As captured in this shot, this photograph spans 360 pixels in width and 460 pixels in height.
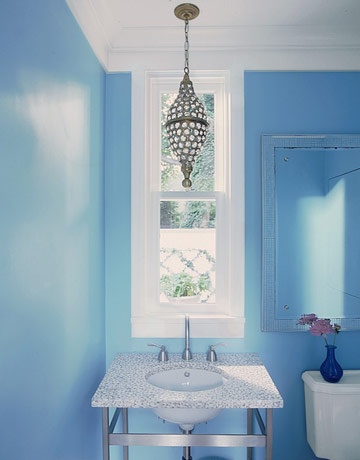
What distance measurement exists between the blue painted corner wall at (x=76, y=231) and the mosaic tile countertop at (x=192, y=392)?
10 cm

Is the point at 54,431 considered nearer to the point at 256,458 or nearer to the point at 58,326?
the point at 58,326

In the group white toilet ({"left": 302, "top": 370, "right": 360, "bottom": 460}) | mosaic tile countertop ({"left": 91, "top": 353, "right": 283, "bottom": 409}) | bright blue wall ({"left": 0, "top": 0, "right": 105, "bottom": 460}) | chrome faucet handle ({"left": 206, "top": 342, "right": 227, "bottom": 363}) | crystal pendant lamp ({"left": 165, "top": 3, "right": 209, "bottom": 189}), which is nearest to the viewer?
bright blue wall ({"left": 0, "top": 0, "right": 105, "bottom": 460})

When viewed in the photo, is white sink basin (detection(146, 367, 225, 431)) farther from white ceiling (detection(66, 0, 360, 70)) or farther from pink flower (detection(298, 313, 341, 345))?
white ceiling (detection(66, 0, 360, 70))

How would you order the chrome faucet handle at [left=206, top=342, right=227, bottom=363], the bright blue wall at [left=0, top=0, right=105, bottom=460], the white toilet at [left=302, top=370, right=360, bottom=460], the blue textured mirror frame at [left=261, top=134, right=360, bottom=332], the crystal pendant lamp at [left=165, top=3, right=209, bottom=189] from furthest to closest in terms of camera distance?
the blue textured mirror frame at [left=261, top=134, right=360, bottom=332] < the chrome faucet handle at [left=206, top=342, right=227, bottom=363] < the white toilet at [left=302, top=370, right=360, bottom=460] < the crystal pendant lamp at [left=165, top=3, right=209, bottom=189] < the bright blue wall at [left=0, top=0, right=105, bottom=460]

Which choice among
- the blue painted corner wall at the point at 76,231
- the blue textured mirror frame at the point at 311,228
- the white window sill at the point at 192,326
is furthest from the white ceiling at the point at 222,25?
the white window sill at the point at 192,326

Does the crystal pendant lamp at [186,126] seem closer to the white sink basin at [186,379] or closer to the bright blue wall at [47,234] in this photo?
the bright blue wall at [47,234]

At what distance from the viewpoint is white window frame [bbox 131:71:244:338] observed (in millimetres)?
2086

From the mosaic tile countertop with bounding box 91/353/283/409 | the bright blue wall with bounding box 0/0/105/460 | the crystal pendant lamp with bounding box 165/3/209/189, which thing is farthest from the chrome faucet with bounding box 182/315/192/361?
the crystal pendant lamp with bounding box 165/3/209/189

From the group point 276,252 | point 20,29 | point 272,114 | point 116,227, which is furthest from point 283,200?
point 20,29

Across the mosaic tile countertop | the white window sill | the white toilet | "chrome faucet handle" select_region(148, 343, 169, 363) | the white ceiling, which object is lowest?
the white toilet

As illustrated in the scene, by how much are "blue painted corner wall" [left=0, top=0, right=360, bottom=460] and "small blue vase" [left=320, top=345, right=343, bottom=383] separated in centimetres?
15

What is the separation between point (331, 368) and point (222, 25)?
1.76 metres

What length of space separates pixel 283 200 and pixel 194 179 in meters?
0.49

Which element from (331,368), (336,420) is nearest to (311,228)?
(331,368)
